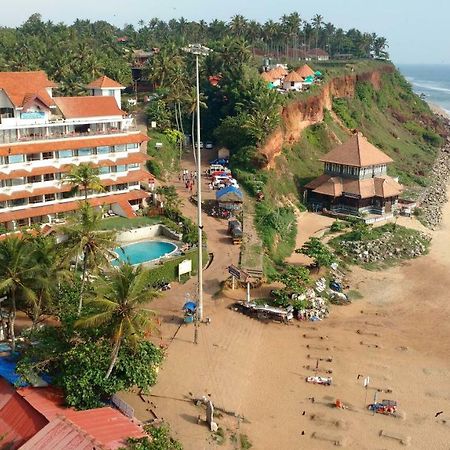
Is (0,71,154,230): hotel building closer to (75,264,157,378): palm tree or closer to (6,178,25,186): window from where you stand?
(6,178,25,186): window

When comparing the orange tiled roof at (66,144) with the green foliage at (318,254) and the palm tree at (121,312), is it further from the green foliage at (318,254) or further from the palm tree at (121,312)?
the palm tree at (121,312)

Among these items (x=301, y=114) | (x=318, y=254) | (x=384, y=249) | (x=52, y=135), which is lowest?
(x=384, y=249)

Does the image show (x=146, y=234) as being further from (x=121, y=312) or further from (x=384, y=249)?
(x=121, y=312)

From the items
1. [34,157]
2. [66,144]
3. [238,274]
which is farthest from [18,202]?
[238,274]

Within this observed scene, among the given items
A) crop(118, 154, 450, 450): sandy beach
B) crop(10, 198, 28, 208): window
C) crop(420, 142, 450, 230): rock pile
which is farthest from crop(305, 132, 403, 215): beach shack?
crop(10, 198, 28, 208): window

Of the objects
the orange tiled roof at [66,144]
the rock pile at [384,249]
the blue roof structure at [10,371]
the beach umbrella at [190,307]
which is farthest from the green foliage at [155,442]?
the rock pile at [384,249]

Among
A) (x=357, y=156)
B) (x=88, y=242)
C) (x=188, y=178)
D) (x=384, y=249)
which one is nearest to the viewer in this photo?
(x=88, y=242)

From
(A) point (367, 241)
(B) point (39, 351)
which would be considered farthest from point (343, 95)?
(B) point (39, 351)
